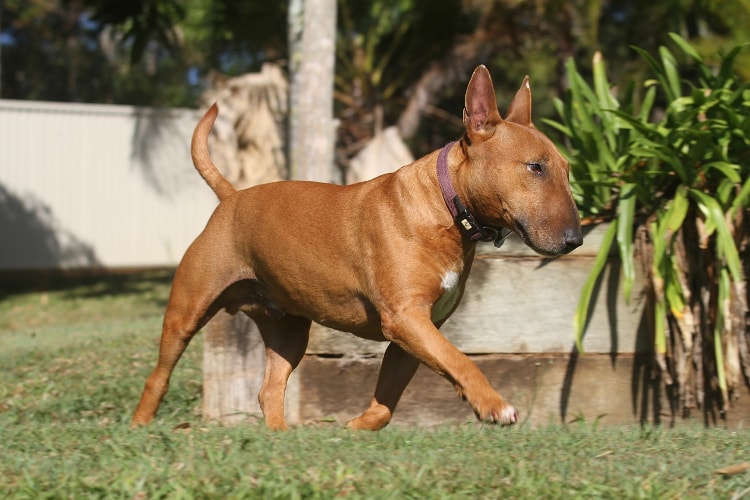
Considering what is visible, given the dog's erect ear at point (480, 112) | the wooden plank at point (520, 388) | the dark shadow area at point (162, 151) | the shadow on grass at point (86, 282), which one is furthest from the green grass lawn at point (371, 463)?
the dark shadow area at point (162, 151)

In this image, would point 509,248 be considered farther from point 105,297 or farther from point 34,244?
point 34,244

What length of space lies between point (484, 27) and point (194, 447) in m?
15.4

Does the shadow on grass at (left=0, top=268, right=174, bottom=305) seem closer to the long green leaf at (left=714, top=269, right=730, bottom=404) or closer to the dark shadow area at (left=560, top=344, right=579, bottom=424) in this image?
the dark shadow area at (left=560, top=344, right=579, bottom=424)

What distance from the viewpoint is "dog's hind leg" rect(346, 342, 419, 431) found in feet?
16.9

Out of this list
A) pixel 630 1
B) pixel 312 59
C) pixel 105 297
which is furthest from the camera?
pixel 630 1

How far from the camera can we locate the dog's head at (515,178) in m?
4.34

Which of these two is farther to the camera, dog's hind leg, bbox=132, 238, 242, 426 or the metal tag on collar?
dog's hind leg, bbox=132, 238, 242, 426

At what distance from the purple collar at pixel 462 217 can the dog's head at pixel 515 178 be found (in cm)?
4

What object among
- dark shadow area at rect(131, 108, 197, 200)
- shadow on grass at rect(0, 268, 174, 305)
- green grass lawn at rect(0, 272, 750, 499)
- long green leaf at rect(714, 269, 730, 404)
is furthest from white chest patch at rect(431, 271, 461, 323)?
dark shadow area at rect(131, 108, 197, 200)

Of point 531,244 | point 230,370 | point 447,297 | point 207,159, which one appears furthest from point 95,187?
point 531,244

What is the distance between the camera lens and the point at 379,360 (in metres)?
6.07

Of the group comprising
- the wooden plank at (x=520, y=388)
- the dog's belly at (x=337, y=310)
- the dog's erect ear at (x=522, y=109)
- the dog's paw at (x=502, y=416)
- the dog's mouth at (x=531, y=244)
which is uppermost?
the dog's erect ear at (x=522, y=109)

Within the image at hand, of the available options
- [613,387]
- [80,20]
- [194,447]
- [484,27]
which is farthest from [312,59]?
[80,20]

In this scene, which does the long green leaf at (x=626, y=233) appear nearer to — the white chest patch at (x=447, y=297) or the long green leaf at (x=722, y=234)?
the long green leaf at (x=722, y=234)
